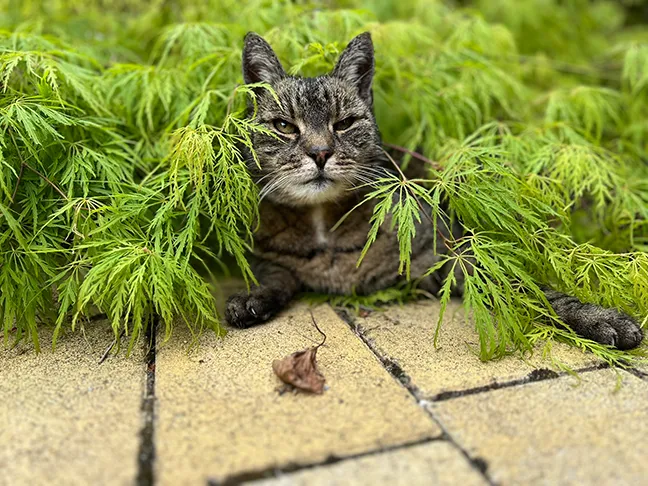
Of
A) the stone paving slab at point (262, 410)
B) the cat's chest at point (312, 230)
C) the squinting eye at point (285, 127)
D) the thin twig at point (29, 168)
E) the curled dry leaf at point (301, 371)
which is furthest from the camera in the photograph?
the cat's chest at point (312, 230)

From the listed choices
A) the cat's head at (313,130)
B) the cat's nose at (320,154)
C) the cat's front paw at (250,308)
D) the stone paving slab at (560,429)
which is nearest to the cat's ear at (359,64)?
the cat's head at (313,130)

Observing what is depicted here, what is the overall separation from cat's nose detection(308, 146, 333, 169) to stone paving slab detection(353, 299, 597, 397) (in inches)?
26.6

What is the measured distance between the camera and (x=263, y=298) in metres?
2.38

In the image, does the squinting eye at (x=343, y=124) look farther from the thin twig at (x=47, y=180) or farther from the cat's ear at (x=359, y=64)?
the thin twig at (x=47, y=180)

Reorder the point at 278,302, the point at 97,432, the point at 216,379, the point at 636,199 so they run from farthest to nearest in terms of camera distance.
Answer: the point at 636,199, the point at 278,302, the point at 216,379, the point at 97,432

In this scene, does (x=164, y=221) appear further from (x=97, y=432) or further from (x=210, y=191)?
(x=97, y=432)

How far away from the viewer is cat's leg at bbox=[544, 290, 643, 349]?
2.00m

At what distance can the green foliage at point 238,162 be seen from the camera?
2.04 metres

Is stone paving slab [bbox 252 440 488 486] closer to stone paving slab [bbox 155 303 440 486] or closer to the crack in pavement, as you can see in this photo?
stone paving slab [bbox 155 303 440 486]

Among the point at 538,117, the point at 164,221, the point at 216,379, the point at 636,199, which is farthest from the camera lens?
the point at 538,117

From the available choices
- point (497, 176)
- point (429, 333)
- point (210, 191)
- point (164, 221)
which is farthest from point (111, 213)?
point (497, 176)

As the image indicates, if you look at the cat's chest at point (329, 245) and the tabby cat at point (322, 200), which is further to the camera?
the cat's chest at point (329, 245)

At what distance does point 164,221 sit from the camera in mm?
2160

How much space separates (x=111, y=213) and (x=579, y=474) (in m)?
1.77
